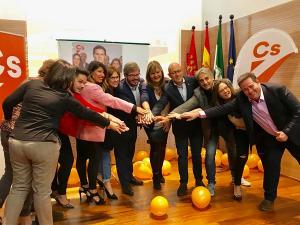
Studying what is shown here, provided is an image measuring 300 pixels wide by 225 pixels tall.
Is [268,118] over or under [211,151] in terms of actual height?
over

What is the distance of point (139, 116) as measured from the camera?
3.20 meters

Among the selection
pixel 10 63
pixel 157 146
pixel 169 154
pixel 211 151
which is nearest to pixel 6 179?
pixel 10 63

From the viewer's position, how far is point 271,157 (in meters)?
2.97

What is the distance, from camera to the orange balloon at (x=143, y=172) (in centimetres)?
394

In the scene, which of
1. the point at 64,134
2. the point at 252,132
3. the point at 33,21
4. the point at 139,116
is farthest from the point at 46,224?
the point at 33,21

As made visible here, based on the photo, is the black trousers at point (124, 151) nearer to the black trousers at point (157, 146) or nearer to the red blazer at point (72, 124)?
the black trousers at point (157, 146)

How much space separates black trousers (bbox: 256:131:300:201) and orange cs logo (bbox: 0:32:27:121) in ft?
8.42

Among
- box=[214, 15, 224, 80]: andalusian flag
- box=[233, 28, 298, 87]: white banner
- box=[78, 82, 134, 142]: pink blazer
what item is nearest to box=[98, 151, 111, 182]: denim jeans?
box=[78, 82, 134, 142]: pink blazer

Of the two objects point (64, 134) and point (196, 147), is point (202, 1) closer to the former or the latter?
point (196, 147)

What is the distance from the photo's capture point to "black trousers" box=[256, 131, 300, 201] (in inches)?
116

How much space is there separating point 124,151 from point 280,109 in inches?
64.1

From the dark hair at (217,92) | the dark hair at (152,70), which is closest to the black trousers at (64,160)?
the dark hair at (152,70)

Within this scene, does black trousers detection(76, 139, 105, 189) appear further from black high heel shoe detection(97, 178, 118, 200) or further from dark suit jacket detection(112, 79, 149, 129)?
dark suit jacket detection(112, 79, 149, 129)

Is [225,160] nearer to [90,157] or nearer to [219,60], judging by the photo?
[219,60]
